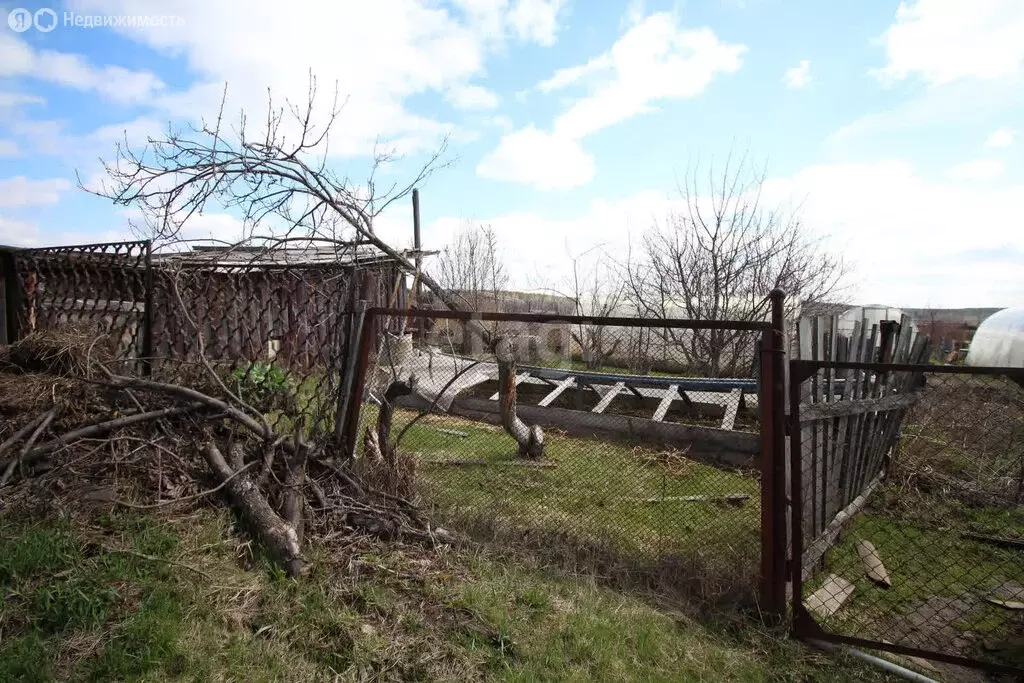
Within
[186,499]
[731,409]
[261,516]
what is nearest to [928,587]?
[731,409]

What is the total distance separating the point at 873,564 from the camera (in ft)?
13.0

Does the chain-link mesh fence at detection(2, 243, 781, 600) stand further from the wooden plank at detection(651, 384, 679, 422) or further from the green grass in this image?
the green grass

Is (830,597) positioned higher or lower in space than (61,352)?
lower

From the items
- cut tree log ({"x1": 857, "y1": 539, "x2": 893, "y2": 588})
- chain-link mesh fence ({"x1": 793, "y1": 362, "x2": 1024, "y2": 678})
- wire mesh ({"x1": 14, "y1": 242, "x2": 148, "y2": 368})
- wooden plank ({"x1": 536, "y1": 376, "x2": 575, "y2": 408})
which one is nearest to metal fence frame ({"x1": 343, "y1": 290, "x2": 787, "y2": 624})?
chain-link mesh fence ({"x1": 793, "y1": 362, "x2": 1024, "y2": 678})

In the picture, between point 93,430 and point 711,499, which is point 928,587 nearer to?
point 711,499

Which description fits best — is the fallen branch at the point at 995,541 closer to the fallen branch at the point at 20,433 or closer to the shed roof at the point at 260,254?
the shed roof at the point at 260,254

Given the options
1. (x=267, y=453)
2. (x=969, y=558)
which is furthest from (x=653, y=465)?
(x=267, y=453)

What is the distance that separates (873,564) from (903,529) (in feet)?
3.18

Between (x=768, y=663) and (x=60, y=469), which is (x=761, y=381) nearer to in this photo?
(x=768, y=663)

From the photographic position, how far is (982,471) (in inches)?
230

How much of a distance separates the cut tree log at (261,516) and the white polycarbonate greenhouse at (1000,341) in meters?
16.1

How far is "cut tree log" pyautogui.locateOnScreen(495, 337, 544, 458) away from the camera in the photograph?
5.41 meters

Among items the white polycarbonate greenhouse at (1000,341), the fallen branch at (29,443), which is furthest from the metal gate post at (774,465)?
the white polycarbonate greenhouse at (1000,341)

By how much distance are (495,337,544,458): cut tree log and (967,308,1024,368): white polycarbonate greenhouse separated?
13.1 metres
